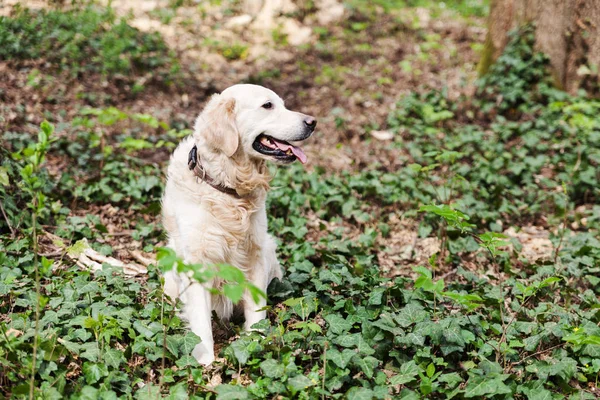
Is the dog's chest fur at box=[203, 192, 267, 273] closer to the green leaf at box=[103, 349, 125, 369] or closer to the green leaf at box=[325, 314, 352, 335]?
the green leaf at box=[325, 314, 352, 335]

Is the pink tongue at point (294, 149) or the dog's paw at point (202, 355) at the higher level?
the pink tongue at point (294, 149)

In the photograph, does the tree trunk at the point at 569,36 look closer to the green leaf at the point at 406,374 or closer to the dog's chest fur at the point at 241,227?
the dog's chest fur at the point at 241,227

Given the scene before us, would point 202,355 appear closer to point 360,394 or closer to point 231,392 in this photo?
point 231,392

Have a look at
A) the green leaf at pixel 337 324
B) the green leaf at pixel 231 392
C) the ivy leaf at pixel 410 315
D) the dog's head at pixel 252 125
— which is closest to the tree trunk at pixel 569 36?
the dog's head at pixel 252 125

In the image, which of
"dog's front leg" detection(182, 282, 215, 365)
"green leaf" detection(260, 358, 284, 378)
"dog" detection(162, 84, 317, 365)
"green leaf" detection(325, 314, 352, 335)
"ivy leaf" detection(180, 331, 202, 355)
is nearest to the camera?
"green leaf" detection(260, 358, 284, 378)

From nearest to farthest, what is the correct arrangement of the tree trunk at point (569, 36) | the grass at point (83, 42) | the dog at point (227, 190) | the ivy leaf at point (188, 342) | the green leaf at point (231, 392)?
1. the green leaf at point (231, 392)
2. the ivy leaf at point (188, 342)
3. the dog at point (227, 190)
4. the tree trunk at point (569, 36)
5. the grass at point (83, 42)

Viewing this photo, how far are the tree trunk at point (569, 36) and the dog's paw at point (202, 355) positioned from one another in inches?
233

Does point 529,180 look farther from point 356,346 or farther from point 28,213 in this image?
point 28,213

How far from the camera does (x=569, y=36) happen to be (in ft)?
22.3

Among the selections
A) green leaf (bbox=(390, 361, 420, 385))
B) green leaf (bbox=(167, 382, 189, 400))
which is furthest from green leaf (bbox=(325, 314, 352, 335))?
green leaf (bbox=(167, 382, 189, 400))

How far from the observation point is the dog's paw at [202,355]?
3.05 metres

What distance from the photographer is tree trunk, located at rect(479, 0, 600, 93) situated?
21.9 ft

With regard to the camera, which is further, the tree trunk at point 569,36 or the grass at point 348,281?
the tree trunk at point 569,36

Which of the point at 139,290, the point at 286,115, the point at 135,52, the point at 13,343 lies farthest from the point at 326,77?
the point at 13,343
